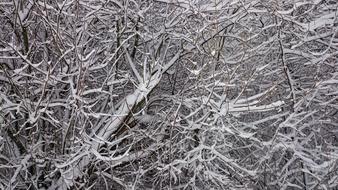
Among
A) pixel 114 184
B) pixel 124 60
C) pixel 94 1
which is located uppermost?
pixel 94 1

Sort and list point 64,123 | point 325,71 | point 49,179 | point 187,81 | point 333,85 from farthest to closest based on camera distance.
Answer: point 325,71
point 333,85
point 187,81
point 49,179
point 64,123

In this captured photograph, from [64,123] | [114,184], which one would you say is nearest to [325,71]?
[114,184]

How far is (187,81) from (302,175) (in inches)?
112

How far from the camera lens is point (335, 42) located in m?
6.94

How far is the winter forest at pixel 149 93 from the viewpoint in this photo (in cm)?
482

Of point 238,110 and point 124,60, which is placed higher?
point 124,60

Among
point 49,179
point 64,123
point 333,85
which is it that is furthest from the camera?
point 333,85

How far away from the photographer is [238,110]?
5.04m

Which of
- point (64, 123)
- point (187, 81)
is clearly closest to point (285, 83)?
point (187, 81)

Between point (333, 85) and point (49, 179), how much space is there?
432 cm

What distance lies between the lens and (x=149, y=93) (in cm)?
570

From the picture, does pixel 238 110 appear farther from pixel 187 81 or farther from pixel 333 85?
pixel 333 85

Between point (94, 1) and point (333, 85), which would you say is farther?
point (333, 85)

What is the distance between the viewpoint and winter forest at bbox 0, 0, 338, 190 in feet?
15.8
